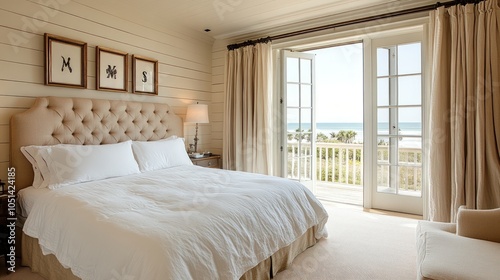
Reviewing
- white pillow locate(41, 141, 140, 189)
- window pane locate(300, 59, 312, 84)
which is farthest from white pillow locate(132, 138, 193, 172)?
window pane locate(300, 59, 312, 84)

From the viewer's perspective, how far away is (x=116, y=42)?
10.8ft

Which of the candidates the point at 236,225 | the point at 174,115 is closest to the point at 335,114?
the point at 174,115

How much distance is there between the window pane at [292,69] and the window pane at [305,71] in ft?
0.22

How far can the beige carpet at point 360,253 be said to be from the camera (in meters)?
2.11

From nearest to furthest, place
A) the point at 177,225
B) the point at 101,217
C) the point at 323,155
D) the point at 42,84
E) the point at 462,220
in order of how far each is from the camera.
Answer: the point at 177,225
the point at 101,217
the point at 462,220
the point at 42,84
the point at 323,155

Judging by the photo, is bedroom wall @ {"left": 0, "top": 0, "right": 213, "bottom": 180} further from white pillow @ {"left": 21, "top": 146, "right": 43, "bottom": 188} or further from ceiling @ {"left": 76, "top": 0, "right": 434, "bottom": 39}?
white pillow @ {"left": 21, "top": 146, "right": 43, "bottom": 188}

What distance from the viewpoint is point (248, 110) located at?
13.6 ft

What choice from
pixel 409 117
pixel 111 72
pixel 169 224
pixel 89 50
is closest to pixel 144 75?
pixel 111 72

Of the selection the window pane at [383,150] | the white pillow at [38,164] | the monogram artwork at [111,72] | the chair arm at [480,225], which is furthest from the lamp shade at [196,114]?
the chair arm at [480,225]

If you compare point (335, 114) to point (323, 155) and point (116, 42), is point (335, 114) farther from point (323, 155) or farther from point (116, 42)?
point (116, 42)

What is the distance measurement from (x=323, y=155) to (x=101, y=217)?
4.66 m

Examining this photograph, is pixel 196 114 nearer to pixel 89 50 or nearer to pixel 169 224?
pixel 89 50

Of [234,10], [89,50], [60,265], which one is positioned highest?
[234,10]

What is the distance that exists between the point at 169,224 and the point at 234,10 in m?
2.93
